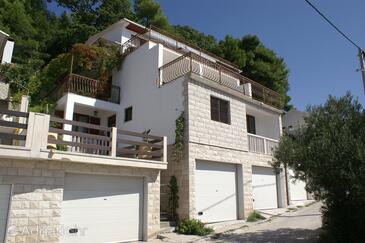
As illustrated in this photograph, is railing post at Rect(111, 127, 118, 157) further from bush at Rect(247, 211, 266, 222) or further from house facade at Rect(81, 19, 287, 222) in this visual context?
bush at Rect(247, 211, 266, 222)

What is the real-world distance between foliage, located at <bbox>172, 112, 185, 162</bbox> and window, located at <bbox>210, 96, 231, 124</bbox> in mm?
2023

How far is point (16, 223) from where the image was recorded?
893 centimetres

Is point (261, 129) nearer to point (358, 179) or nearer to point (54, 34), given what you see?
point (358, 179)

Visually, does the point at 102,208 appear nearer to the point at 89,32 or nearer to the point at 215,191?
the point at 215,191

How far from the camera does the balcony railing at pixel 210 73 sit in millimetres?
16562

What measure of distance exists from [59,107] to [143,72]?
499 cm

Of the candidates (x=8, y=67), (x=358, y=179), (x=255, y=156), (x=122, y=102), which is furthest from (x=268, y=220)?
(x=8, y=67)

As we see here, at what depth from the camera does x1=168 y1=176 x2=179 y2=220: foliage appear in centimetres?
1380

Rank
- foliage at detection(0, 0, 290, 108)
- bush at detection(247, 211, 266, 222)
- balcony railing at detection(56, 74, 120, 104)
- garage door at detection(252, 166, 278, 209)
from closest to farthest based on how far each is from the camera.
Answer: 1. bush at detection(247, 211, 266, 222)
2. balcony railing at detection(56, 74, 120, 104)
3. garage door at detection(252, 166, 278, 209)
4. foliage at detection(0, 0, 290, 108)

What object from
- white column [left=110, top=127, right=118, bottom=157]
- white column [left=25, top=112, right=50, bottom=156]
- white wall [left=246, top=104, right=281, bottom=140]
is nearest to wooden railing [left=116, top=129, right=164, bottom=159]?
white column [left=110, top=127, right=118, bottom=157]

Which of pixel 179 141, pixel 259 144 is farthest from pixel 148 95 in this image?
pixel 259 144

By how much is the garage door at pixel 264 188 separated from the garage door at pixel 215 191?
2.09m

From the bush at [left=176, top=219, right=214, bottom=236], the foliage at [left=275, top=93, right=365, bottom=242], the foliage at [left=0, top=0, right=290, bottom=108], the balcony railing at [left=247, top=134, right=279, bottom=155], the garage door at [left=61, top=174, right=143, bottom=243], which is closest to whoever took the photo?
the foliage at [left=275, top=93, right=365, bottom=242]

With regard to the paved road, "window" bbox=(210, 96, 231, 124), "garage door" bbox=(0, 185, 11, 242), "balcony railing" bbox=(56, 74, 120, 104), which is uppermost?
"balcony railing" bbox=(56, 74, 120, 104)
